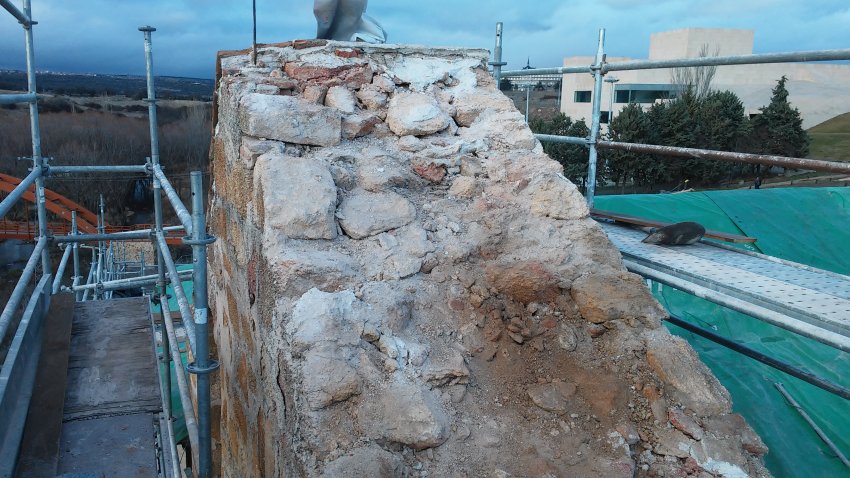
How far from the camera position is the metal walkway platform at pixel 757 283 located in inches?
83.5

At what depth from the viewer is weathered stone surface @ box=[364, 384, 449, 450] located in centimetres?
180

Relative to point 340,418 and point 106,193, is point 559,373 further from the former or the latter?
point 106,193

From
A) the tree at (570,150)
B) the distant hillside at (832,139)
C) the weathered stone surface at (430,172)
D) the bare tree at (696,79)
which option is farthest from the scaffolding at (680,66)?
the distant hillside at (832,139)

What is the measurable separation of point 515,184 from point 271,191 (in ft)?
3.31

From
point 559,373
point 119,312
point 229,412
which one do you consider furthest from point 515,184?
point 119,312

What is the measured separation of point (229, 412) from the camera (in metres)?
3.29

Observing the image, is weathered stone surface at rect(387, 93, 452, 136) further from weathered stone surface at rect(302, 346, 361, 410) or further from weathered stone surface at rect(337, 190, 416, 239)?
weathered stone surface at rect(302, 346, 361, 410)

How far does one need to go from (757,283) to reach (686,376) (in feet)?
2.38

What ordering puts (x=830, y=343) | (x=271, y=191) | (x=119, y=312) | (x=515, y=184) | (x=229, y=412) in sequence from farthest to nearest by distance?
(x=119, y=312), (x=229, y=412), (x=515, y=184), (x=271, y=191), (x=830, y=343)

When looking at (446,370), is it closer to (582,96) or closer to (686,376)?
(686,376)

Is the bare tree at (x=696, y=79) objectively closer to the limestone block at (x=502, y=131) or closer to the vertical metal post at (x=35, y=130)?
the limestone block at (x=502, y=131)

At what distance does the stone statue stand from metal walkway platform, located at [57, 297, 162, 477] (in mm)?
1961

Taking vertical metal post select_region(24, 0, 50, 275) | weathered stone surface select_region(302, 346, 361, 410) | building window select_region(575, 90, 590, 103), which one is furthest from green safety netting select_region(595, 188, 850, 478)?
building window select_region(575, 90, 590, 103)

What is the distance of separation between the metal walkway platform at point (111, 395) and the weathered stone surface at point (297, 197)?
3.31 ft
